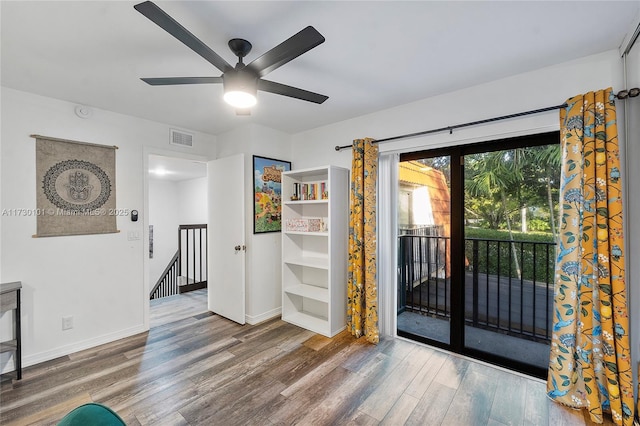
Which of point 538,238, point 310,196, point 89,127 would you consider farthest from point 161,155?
point 538,238

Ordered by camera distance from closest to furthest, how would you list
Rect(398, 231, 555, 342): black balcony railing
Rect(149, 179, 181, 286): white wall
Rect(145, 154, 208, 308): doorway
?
Rect(398, 231, 555, 342): black balcony railing, Rect(145, 154, 208, 308): doorway, Rect(149, 179, 181, 286): white wall

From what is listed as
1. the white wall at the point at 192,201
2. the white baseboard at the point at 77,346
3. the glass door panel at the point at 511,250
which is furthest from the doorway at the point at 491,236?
the white wall at the point at 192,201

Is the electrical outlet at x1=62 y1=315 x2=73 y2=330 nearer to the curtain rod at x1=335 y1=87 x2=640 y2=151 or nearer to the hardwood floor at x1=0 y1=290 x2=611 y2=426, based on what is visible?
the hardwood floor at x1=0 y1=290 x2=611 y2=426

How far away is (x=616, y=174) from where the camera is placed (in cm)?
176

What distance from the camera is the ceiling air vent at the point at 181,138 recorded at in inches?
135

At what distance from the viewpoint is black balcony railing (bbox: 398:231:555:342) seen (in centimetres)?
262

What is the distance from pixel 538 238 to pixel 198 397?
10.1 feet

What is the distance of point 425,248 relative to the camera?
3312mm

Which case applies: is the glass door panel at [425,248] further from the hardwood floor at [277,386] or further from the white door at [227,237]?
the white door at [227,237]

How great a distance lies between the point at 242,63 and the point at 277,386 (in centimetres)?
231

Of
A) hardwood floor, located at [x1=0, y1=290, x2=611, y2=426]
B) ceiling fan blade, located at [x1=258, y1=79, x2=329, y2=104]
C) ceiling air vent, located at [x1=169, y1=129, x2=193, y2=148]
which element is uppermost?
ceiling air vent, located at [x1=169, y1=129, x2=193, y2=148]

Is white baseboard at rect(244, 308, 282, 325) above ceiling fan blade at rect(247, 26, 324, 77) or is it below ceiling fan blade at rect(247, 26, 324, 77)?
below

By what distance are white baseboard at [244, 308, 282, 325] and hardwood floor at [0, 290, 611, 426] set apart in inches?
15.8

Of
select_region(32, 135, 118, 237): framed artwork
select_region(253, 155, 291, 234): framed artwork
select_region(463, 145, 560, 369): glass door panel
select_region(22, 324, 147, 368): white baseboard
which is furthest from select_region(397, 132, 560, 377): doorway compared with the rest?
select_region(32, 135, 118, 237): framed artwork
